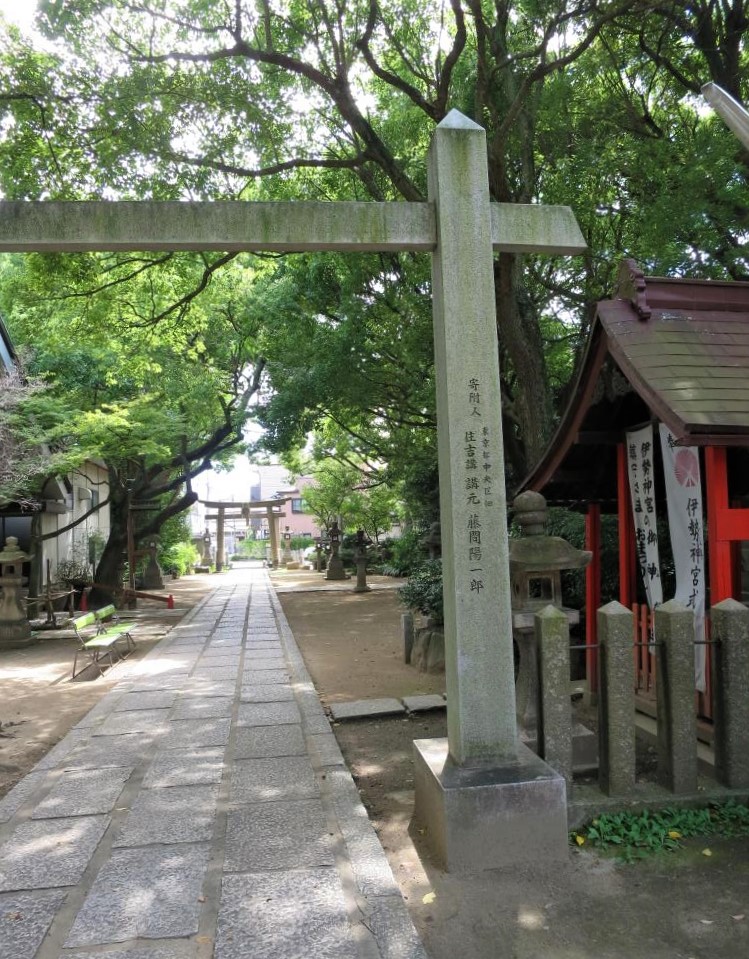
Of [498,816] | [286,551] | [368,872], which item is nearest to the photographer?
[368,872]

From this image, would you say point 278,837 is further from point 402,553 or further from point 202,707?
point 402,553

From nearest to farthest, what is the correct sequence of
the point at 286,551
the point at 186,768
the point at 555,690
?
the point at 555,690
the point at 186,768
the point at 286,551

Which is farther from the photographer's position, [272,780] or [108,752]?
[108,752]

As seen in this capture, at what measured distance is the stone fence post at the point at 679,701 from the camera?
3.88m

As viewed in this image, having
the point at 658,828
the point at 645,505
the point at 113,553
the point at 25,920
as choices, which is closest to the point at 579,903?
the point at 658,828

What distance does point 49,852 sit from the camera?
362 cm

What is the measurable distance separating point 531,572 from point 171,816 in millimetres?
2812

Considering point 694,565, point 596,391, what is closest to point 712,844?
point 694,565

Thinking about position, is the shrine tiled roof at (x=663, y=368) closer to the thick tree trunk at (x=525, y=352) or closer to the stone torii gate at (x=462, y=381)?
the stone torii gate at (x=462, y=381)

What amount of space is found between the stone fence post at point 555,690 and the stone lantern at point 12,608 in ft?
35.8

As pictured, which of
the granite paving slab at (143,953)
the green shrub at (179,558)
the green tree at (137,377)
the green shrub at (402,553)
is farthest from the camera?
the green shrub at (179,558)

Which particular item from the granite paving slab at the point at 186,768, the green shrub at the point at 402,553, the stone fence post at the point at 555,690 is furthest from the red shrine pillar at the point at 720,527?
the green shrub at the point at 402,553

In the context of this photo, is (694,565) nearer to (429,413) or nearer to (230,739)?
(230,739)

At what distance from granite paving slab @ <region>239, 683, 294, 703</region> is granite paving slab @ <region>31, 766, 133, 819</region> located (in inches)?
85.2
